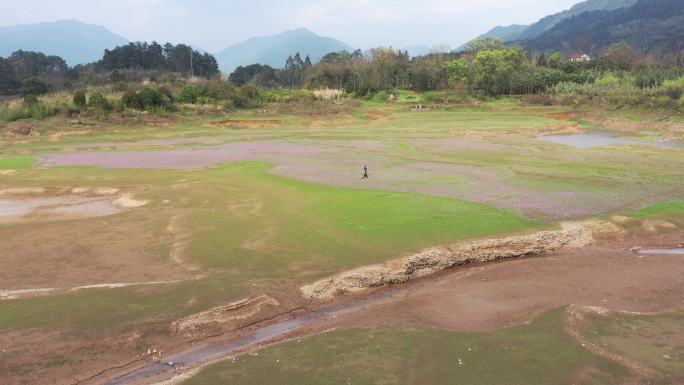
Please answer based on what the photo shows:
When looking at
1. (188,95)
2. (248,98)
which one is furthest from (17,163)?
(248,98)

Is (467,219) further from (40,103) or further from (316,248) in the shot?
(40,103)

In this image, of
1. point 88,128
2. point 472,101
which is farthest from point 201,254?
point 472,101

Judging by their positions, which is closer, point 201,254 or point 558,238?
point 201,254

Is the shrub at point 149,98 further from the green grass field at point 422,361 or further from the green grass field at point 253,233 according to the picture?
the green grass field at point 422,361

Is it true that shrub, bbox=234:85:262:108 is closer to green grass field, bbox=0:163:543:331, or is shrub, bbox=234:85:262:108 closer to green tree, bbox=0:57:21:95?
green grass field, bbox=0:163:543:331

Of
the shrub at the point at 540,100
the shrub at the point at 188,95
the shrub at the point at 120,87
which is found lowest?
the shrub at the point at 540,100

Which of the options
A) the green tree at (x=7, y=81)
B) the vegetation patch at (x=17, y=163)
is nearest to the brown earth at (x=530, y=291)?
the vegetation patch at (x=17, y=163)
